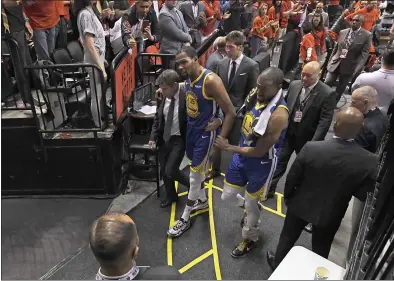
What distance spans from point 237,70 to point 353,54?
248cm

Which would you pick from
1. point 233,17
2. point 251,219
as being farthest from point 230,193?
point 233,17

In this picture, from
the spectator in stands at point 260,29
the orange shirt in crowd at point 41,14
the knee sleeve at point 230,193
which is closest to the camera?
the knee sleeve at point 230,193

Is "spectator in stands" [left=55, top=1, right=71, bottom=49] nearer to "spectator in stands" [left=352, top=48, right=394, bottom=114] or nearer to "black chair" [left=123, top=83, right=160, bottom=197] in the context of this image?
"black chair" [left=123, top=83, right=160, bottom=197]

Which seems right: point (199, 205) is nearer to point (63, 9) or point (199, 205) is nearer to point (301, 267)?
point (301, 267)

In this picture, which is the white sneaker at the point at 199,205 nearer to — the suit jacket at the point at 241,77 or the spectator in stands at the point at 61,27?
the suit jacket at the point at 241,77

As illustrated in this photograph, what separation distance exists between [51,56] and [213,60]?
2284 millimetres

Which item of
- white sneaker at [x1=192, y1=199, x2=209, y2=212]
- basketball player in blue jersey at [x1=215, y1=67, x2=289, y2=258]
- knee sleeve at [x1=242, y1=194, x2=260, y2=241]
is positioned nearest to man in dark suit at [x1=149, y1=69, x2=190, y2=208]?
white sneaker at [x1=192, y1=199, x2=209, y2=212]

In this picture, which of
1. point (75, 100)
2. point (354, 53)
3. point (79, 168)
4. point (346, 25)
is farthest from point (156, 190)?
point (346, 25)

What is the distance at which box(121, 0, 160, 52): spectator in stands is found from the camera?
4.86 meters

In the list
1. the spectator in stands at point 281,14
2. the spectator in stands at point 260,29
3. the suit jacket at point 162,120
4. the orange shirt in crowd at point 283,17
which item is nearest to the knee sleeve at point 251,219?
the suit jacket at point 162,120

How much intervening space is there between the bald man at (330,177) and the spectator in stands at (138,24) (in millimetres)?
3121

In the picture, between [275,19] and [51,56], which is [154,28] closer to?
[51,56]

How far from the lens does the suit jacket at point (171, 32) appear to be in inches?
210

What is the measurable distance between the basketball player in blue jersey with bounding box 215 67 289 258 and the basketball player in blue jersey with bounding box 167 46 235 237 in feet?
0.90
